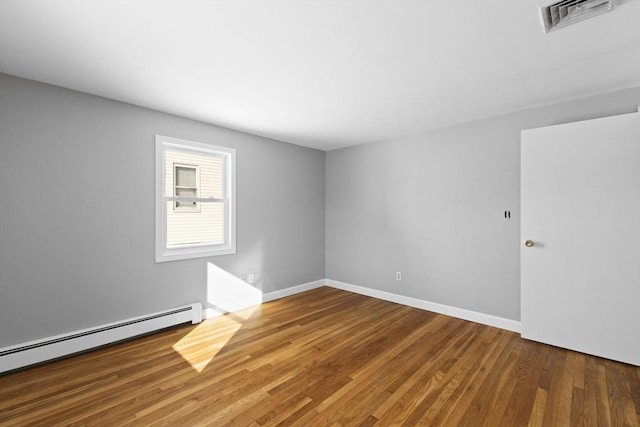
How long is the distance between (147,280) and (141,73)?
7.01 feet

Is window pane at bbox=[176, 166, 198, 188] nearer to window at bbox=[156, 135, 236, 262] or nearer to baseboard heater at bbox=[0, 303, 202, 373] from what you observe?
window at bbox=[156, 135, 236, 262]

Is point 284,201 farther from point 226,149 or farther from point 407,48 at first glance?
point 407,48

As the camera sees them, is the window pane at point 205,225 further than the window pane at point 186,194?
No

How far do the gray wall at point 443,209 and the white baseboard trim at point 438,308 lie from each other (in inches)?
2.6

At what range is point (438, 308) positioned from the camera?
383 cm

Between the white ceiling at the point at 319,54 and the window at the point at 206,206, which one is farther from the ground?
the white ceiling at the point at 319,54

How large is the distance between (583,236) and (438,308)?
71.7 inches

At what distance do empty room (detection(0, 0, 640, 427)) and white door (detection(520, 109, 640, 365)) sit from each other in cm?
2

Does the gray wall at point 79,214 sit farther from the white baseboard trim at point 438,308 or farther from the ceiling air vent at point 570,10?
the ceiling air vent at point 570,10

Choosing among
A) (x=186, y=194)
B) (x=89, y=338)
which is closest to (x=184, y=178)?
(x=186, y=194)

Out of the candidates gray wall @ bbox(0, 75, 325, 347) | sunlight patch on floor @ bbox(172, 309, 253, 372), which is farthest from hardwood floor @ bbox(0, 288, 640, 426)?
gray wall @ bbox(0, 75, 325, 347)

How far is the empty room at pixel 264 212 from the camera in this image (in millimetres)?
1836

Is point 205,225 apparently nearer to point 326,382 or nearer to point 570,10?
point 326,382

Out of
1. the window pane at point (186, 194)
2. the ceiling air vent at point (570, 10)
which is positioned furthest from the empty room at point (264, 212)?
the window pane at point (186, 194)
